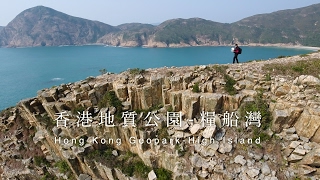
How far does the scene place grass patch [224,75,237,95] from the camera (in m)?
13.9

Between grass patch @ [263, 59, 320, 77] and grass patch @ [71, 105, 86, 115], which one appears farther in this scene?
grass patch @ [71, 105, 86, 115]

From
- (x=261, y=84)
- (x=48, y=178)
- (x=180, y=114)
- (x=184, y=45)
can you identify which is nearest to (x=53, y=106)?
(x=48, y=178)

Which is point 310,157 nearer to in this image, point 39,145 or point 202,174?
point 202,174

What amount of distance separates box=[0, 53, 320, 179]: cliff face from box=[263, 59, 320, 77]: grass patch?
23cm

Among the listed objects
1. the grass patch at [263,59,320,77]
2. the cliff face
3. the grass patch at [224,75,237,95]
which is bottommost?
the cliff face

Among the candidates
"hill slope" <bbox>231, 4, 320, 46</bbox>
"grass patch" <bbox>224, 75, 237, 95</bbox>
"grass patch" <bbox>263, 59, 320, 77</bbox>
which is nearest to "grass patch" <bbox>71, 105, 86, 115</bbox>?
"grass patch" <bbox>224, 75, 237, 95</bbox>

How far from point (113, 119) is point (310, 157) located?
12.1 m

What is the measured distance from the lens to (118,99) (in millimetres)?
16344

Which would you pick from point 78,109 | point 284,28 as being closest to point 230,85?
point 78,109

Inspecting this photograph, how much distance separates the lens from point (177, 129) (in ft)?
46.0

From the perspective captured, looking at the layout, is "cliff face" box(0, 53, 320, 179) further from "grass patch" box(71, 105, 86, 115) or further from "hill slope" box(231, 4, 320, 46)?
"hill slope" box(231, 4, 320, 46)

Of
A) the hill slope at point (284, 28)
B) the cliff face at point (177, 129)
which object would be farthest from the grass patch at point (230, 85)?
the hill slope at point (284, 28)

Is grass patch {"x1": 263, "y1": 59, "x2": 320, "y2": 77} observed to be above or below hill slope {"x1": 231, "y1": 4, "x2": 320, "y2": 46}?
below

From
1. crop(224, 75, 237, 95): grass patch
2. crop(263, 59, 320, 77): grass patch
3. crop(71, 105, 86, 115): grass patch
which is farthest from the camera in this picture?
crop(71, 105, 86, 115): grass patch
